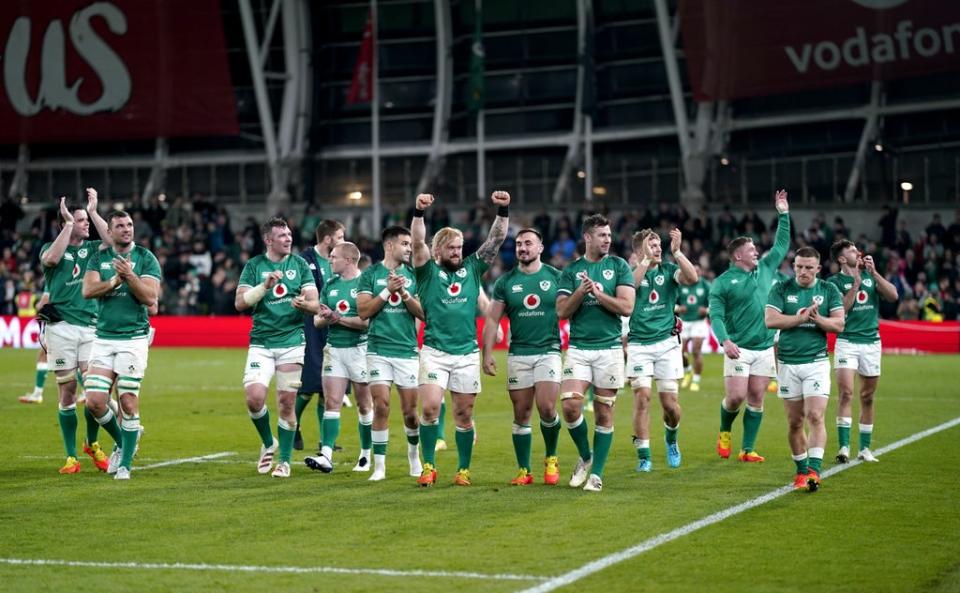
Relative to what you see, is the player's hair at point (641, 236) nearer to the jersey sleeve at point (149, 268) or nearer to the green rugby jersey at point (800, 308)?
the green rugby jersey at point (800, 308)

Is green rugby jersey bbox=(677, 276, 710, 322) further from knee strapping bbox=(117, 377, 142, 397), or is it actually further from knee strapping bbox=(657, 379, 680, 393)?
knee strapping bbox=(117, 377, 142, 397)

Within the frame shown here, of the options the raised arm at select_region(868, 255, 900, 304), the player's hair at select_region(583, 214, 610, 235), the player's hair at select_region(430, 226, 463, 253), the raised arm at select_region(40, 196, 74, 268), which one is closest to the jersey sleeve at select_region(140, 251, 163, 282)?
the raised arm at select_region(40, 196, 74, 268)

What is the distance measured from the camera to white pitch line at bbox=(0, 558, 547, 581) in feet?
30.6

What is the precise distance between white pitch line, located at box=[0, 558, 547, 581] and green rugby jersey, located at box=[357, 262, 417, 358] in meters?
4.45

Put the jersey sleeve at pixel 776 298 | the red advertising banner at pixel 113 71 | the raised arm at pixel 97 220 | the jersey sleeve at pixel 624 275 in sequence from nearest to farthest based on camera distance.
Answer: the jersey sleeve at pixel 624 275, the jersey sleeve at pixel 776 298, the raised arm at pixel 97 220, the red advertising banner at pixel 113 71

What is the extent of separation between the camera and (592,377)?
1331cm

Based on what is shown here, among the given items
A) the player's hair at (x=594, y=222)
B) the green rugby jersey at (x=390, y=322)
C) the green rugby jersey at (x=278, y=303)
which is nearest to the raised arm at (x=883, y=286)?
the player's hair at (x=594, y=222)

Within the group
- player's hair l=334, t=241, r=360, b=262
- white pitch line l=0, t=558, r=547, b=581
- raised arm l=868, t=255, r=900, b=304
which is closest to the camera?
white pitch line l=0, t=558, r=547, b=581

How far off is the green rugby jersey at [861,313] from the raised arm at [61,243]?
26.2 feet

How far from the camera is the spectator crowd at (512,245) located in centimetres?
3738

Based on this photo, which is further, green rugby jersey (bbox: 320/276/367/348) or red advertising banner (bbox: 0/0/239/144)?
red advertising banner (bbox: 0/0/239/144)

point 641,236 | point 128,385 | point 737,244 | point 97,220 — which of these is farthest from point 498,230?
point 97,220

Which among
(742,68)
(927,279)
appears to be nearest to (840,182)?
(742,68)

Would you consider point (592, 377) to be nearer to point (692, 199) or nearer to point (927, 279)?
point (927, 279)
